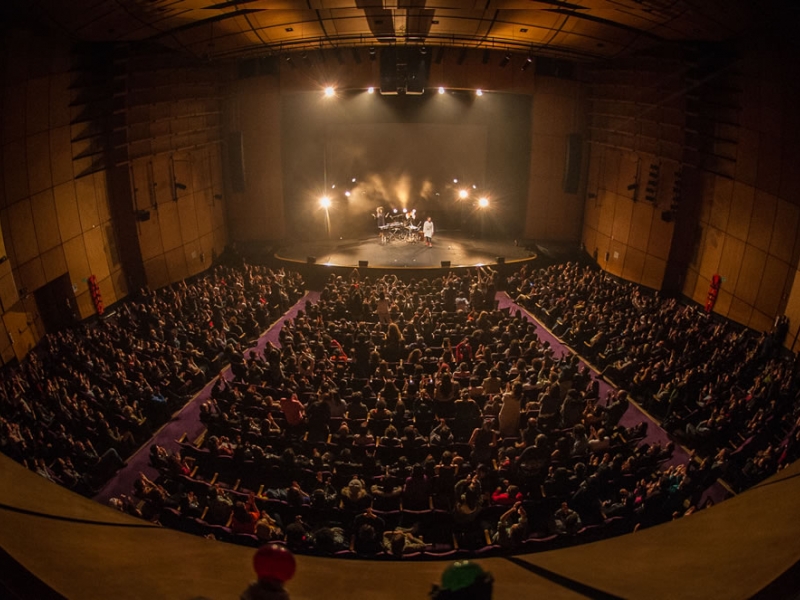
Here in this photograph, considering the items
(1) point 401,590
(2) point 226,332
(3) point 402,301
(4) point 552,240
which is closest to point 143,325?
(2) point 226,332

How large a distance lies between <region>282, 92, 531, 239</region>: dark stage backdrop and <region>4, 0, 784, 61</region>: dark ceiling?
14.7ft

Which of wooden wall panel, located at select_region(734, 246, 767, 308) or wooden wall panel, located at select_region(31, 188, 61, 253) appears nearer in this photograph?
wooden wall panel, located at select_region(31, 188, 61, 253)

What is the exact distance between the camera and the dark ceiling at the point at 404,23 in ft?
34.6

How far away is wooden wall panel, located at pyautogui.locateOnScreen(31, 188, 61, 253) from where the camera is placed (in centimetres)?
1273

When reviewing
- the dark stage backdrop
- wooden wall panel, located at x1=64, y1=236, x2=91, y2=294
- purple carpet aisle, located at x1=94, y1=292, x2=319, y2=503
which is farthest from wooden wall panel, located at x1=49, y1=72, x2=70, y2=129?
the dark stage backdrop

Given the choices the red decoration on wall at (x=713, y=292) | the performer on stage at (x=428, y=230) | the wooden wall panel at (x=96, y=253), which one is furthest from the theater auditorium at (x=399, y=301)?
the performer on stage at (x=428, y=230)

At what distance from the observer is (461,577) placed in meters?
1.81

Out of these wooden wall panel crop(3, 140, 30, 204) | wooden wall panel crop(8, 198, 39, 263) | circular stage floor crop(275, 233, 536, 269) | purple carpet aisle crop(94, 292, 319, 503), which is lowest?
purple carpet aisle crop(94, 292, 319, 503)

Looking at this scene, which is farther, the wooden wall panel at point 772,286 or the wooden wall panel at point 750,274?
the wooden wall panel at point 750,274

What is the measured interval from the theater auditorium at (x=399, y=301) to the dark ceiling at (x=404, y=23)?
6.0 inches

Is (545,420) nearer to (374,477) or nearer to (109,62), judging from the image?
(374,477)

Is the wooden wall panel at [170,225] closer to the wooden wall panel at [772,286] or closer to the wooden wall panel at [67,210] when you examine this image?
the wooden wall panel at [67,210]

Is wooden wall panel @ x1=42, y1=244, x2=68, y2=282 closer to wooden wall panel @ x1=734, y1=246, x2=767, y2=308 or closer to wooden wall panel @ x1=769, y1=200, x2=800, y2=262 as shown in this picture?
wooden wall panel @ x1=734, y1=246, x2=767, y2=308

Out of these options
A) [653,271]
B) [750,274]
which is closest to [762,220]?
[750,274]
